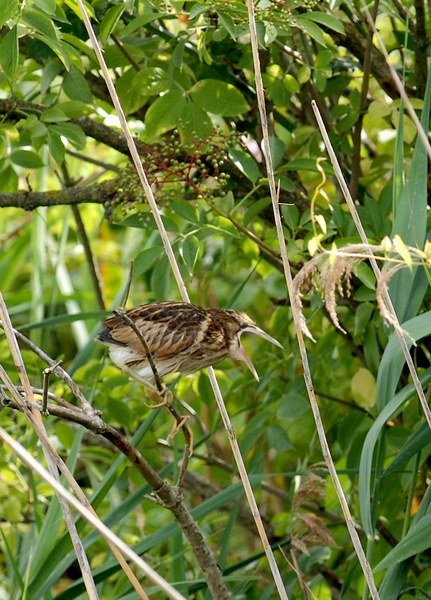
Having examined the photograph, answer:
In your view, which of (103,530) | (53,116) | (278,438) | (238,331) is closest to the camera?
(103,530)

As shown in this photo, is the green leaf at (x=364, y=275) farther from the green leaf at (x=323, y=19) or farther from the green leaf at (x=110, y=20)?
the green leaf at (x=110, y=20)

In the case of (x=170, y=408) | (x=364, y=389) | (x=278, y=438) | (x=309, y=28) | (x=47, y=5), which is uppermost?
(x=47, y=5)

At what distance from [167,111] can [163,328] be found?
534mm

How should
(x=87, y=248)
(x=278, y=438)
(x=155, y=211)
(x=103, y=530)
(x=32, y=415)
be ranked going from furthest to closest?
(x=87, y=248)
(x=278, y=438)
(x=155, y=211)
(x=32, y=415)
(x=103, y=530)

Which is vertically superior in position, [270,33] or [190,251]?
[270,33]

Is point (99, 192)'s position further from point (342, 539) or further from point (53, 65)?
point (342, 539)

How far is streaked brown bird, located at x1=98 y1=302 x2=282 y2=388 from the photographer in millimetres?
2109

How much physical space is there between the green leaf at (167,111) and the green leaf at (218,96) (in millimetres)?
39

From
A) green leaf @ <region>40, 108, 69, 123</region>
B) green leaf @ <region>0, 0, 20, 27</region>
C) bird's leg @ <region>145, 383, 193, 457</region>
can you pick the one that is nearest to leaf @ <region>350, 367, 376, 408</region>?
bird's leg @ <region>145, 383, 193, 457</region>

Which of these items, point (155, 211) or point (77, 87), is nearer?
point (155, 211)

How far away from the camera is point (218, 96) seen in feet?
7.66

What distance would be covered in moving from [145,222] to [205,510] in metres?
0.70

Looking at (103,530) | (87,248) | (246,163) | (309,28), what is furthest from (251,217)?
(103,530)

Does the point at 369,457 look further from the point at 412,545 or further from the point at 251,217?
the point at 251,217
